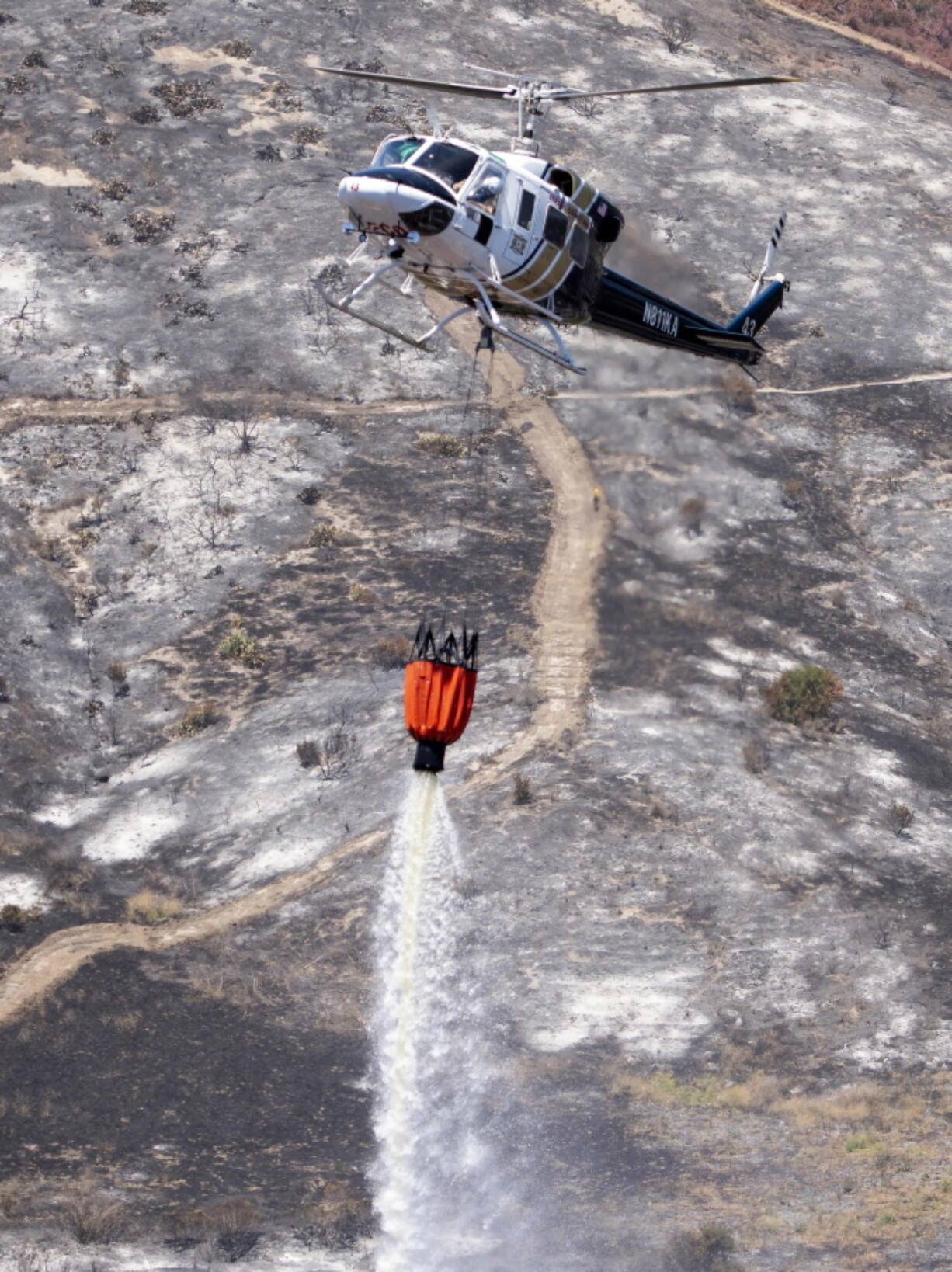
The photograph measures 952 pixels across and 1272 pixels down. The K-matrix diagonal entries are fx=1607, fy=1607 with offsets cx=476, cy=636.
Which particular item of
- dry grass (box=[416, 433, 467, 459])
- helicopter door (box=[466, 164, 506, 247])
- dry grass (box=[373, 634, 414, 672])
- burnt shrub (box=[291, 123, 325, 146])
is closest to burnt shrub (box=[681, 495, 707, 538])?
dry grass (box=[416, 433, 467, 459])

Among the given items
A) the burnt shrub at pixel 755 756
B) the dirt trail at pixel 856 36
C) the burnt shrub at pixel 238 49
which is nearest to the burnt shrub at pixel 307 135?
the burnt shrub at pixel 238 49

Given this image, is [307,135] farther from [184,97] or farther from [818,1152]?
[818,1152]

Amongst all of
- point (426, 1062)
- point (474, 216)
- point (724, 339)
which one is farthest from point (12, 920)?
point (724, 339)

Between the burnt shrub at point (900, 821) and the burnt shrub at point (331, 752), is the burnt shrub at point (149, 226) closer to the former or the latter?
the burnt shrub at point (331, 752)

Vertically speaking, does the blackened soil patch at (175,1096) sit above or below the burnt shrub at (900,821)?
below

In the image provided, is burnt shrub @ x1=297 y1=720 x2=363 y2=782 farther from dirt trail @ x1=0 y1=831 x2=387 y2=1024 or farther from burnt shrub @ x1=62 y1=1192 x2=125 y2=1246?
burnt shrub @ x1=62 y1=1192 x2=125 y2=1246
